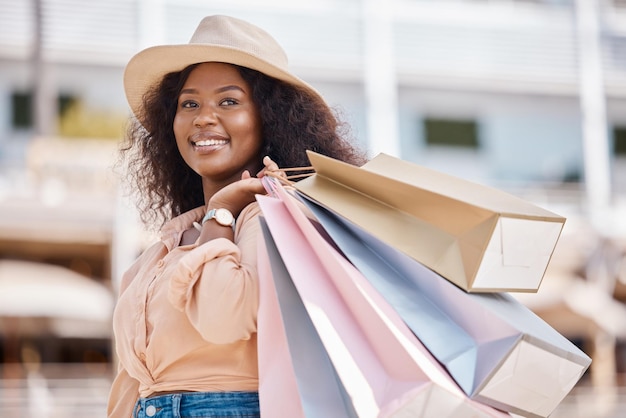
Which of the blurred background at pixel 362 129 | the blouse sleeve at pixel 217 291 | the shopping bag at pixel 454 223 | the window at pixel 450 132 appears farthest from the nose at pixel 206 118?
the window at pixel 450 132

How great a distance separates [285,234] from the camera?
2.04 m

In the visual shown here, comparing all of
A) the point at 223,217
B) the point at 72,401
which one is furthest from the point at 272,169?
the point at 72,401

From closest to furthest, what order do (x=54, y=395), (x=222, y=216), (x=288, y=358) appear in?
1. (x=288, y=358)
2. (x=222, y=216)
3. (x=54, y=395)

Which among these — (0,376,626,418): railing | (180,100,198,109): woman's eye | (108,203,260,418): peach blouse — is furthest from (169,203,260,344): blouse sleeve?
(0,376,626,418): railing

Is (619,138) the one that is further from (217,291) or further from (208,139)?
(217,291)

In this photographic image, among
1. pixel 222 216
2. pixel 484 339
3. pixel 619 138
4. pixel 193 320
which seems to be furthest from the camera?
pixel 619 138

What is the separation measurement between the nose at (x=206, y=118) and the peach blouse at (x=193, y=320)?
0.26 meters

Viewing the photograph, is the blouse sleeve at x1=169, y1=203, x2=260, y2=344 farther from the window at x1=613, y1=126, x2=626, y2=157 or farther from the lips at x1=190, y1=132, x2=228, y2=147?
the window at x1=613, y1=126, x2=626, y2=157

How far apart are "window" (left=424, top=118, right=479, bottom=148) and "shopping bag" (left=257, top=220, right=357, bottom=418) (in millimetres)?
14014

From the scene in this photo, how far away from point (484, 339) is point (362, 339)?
0.75 feet

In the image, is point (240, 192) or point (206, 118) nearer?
point (240, 192)

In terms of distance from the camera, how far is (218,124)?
96.8 inches

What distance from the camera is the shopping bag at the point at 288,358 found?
189 cm

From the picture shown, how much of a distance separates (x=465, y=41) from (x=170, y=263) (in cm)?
1375
